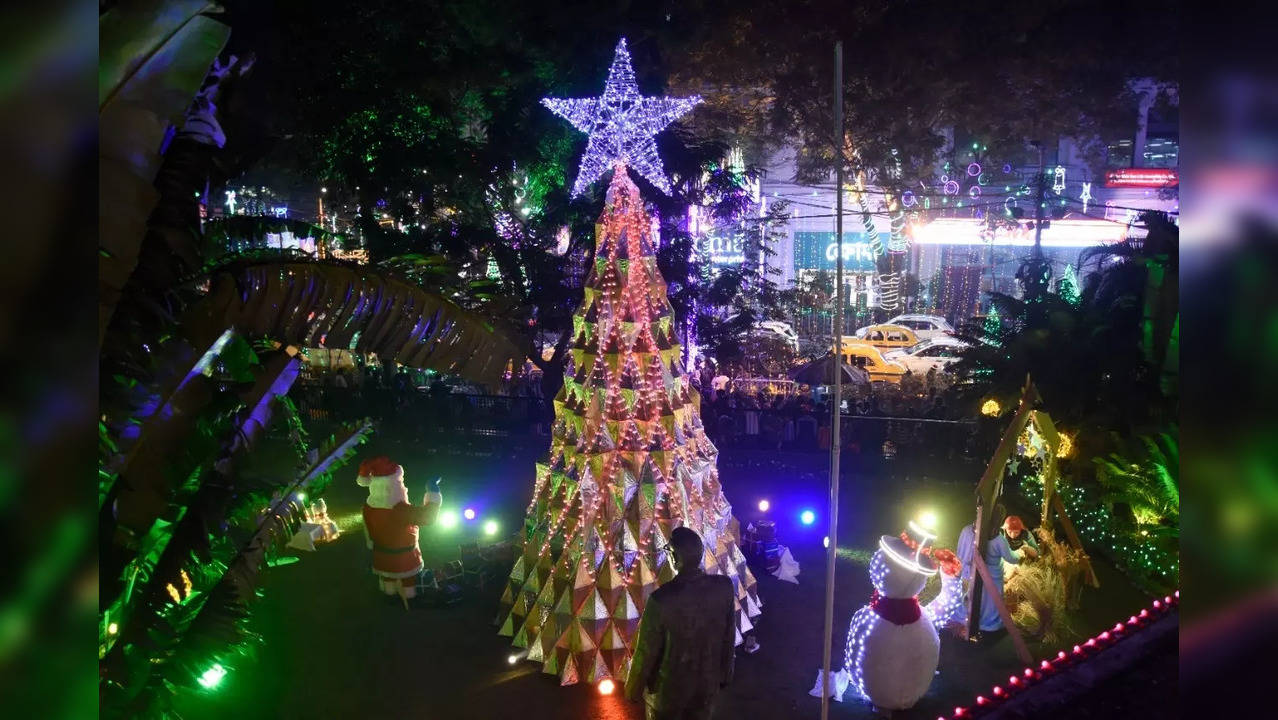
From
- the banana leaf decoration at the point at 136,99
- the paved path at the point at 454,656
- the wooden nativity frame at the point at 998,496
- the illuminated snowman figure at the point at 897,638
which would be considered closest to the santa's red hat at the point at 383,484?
the paved path at the point at 454,656

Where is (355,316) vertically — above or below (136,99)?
below

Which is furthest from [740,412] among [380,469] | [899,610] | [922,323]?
[922,323]

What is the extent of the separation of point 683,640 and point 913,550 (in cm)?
284

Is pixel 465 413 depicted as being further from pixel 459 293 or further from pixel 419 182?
pixel 459 293

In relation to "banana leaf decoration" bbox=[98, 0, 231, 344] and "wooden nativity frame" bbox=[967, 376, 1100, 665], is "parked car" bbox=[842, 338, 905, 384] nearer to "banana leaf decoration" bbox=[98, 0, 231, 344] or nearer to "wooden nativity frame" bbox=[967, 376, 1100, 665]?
"wooden nativity frame" bbox=[967, 376, 1100, 665]

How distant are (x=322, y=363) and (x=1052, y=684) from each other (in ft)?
72.6

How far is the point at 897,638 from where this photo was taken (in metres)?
6.77

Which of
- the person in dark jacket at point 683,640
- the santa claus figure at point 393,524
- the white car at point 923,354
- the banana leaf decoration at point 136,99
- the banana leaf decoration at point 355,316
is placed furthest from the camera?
the white car at point 923,354

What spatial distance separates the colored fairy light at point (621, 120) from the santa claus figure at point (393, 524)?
3.86 m

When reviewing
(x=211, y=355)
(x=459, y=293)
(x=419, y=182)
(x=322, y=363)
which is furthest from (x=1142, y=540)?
(x=322, y=363)

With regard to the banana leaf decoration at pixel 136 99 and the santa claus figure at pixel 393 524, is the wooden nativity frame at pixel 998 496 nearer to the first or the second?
the santa claus figure at pixel 393 524

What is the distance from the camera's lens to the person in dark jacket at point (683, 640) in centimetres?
497

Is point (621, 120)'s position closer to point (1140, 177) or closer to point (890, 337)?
point (890, 337)

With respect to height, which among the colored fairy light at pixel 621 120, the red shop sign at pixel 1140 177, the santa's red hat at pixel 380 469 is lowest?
the santa's red hat at pixel 380 469
